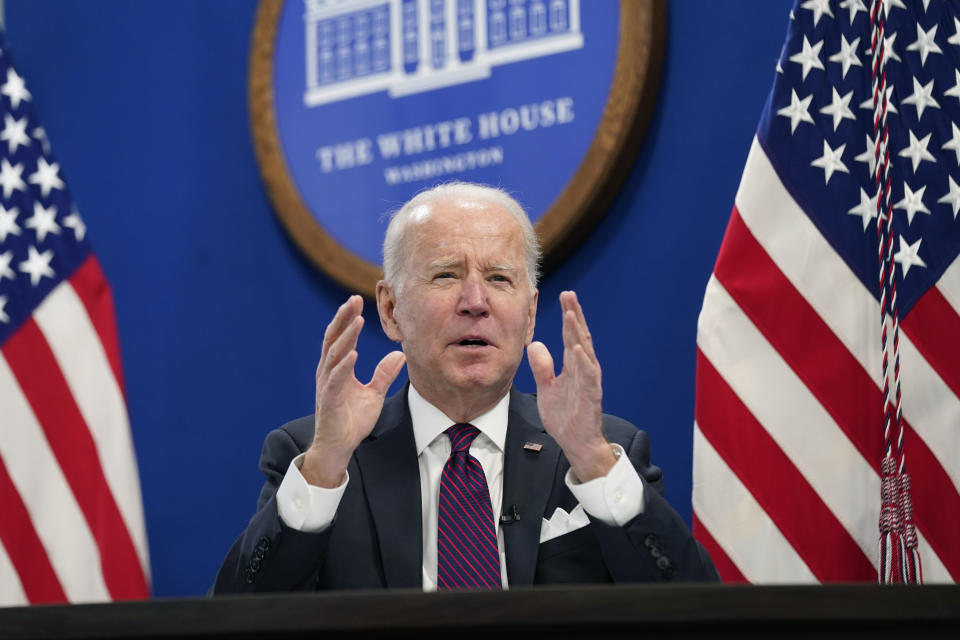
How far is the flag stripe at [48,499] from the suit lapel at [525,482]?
4.37ft

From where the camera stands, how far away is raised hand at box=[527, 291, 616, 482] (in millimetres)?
1701

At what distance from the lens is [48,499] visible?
2.84 meters

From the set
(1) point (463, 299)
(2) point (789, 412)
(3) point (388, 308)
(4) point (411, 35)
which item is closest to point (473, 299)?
(1) point (463, 299)

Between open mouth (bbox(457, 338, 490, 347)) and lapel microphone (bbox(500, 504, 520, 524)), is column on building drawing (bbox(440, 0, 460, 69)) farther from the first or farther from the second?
Result: lapel microphone (bbox(500, 504, 520, 524))

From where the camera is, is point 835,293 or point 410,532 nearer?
point 410,532

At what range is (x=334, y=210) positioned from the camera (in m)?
3.03

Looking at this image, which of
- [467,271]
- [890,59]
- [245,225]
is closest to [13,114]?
[245,225]

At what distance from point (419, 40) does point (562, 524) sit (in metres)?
1.53

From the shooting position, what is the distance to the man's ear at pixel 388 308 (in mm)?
2186

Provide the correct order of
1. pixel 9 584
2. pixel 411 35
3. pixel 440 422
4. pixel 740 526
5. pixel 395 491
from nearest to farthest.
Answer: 1. pixel 395 491
2. pixel 440 422
3. pixel 740 526
4. pixel 9 584
5. pixel 411 35

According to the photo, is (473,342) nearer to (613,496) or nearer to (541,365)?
(541,365)

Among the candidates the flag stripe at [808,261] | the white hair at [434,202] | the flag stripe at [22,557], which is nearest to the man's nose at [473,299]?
the white hair at [434,202]

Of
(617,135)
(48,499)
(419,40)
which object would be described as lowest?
(48,499)

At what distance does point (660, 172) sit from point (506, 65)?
0.50 metres
